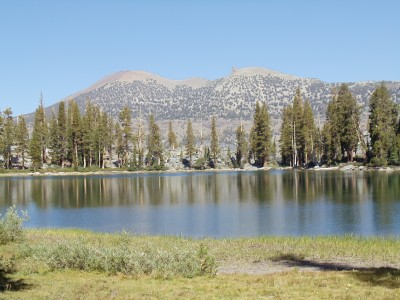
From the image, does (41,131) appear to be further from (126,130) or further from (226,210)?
(226,210)

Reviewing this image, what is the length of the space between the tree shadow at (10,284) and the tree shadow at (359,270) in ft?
30.1

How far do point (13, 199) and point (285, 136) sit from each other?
273 feet

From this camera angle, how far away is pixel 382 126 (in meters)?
95.2

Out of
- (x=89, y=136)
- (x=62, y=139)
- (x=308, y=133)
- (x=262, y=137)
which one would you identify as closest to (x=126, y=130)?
(x=89, y=136)

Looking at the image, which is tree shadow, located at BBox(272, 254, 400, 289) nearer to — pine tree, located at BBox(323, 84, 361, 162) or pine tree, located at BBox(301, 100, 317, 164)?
pine tree, located at BBox(323, 84, 361, 162)

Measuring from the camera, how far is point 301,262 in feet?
59.4

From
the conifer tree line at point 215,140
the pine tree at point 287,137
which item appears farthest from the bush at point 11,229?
the pine tree at point 287,137

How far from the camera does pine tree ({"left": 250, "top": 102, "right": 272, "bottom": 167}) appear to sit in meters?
127

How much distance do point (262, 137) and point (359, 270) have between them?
369ft

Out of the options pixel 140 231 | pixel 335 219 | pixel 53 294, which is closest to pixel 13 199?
pixel 140 231

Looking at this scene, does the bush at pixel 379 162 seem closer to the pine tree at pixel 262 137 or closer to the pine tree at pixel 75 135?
the pine tree at pixel 262 137

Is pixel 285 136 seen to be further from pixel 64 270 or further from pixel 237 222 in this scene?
pixel 64 270

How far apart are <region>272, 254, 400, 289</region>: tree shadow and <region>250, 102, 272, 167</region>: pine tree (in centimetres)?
10818

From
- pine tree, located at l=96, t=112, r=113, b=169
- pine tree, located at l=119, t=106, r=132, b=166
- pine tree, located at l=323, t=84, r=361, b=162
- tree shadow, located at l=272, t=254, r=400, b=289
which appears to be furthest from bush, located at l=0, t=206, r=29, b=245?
pine tree, located at l=119, t=106, r=132, b=166
